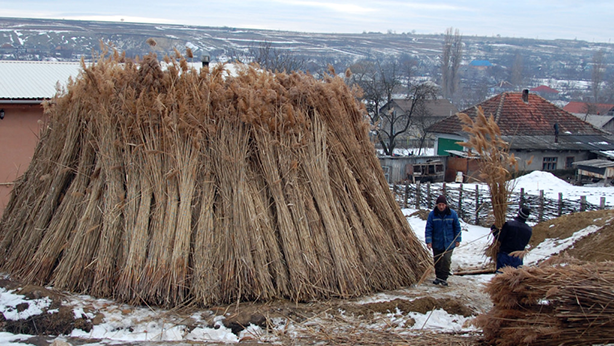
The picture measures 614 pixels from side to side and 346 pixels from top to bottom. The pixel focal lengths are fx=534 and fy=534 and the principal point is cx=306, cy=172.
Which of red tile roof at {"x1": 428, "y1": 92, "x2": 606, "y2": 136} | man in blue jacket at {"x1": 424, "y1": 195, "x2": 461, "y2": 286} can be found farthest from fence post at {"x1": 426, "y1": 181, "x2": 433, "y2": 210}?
red tile roof at {"x1": 428, "y1": 92, "x2": 606, "y2": 136}

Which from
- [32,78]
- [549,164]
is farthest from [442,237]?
[549,164]

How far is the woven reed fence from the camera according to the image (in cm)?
511

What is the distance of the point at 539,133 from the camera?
77.8 ft

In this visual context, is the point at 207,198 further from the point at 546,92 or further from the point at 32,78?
the point at 546,92

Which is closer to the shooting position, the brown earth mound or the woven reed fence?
the woven reed fence

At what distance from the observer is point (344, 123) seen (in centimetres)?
602

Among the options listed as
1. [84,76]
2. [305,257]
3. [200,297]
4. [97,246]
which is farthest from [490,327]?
[84,76]

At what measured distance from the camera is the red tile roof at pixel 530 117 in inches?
933

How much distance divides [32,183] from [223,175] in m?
2.51

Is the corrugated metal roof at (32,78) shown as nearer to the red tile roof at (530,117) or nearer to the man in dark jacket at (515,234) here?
the man in dark jacket at (515,234)

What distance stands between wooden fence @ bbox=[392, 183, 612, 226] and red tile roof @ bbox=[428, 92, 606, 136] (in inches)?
358

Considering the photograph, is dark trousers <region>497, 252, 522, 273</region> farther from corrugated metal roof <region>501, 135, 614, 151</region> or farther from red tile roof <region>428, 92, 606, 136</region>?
red tile roof <region>428, 92, 606, 136</region>

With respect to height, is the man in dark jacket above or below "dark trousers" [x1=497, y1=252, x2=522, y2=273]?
above

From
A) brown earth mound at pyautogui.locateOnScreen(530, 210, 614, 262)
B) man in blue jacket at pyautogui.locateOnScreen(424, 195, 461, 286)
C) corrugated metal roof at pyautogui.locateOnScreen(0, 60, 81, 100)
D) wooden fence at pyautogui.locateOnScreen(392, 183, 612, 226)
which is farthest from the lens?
wooden fence at pyautogui.locateOnScreen(392, 183, 612, 226)
